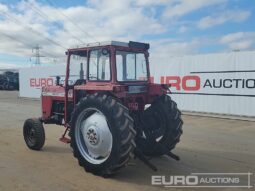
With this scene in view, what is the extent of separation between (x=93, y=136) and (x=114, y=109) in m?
0.82

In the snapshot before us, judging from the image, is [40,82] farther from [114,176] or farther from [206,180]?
[206,180]

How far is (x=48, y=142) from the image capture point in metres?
9.41

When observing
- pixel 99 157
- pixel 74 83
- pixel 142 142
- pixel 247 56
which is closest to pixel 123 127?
pixel 99 157

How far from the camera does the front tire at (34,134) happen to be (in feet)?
27.2

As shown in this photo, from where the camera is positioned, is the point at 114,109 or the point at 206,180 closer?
the point at 114,109

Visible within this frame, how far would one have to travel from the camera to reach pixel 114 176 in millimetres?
6312

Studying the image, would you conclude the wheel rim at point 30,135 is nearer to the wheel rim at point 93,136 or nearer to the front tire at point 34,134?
the front tire at point 34,134

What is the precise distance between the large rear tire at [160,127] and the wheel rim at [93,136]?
39.4 inches

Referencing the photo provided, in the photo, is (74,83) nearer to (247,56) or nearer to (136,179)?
(136,179)

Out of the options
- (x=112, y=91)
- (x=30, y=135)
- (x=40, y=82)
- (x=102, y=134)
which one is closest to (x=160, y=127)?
(x=102, y=134)

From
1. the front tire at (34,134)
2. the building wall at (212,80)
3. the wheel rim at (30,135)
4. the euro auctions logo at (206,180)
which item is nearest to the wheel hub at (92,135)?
the euro auctions logo at (206,180)

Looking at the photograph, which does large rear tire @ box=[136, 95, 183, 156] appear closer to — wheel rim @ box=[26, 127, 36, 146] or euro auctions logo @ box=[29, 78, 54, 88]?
wheel rim @ box=[26, 127, 36, 146]

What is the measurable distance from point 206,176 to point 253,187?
0.87 metres

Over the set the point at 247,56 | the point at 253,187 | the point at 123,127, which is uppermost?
the point at 247,56
